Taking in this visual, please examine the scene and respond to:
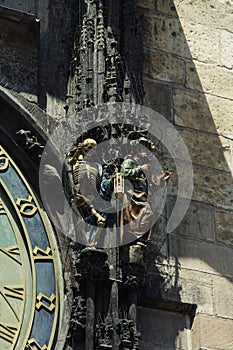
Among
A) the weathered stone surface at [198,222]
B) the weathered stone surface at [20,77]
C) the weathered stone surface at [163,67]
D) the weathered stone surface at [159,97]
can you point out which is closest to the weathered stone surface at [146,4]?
the weathered stone surface at [163,67]

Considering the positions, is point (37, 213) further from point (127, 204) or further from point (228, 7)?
point (228, 7)

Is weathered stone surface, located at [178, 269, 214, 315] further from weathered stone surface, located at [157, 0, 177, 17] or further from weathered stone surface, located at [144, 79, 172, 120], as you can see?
weathered stone surface, located at [157, 0, 177, 17]

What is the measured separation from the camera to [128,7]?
889cm

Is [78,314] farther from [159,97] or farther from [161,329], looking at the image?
[159,97]

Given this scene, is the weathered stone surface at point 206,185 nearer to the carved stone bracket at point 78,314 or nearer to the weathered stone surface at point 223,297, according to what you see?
the weathered stone surface at point 223,297

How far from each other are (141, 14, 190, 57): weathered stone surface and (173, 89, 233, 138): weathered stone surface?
0.31 meters

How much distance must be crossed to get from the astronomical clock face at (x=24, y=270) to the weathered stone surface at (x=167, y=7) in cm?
174

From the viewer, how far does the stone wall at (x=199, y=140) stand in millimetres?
8297

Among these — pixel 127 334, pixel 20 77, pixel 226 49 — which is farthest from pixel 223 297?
pixel 226 49

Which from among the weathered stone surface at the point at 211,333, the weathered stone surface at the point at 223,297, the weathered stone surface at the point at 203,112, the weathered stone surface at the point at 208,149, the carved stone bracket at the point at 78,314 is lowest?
the carved stone bracket at the point at 78,314

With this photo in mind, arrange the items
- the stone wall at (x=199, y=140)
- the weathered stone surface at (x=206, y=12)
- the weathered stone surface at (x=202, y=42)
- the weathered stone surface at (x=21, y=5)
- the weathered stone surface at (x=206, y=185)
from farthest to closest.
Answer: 1. the weathered stone surface at (x=206, y=12)
2. the weathered stone surface at (x=202, y=42)
3. the weathered stone surface at (x=21, y=5)
4. the weathered stone surface at (x=206, y=185)
5. the stone wall at (x=199, y=140)

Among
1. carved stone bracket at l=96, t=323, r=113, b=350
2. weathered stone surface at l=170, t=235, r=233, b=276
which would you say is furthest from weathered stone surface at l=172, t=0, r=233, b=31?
carved stone bracket at l=96, t=323, r=113, b=350

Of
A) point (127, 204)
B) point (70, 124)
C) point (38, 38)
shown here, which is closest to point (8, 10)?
point (38, 38)

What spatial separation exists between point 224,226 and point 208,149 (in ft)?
1.71
